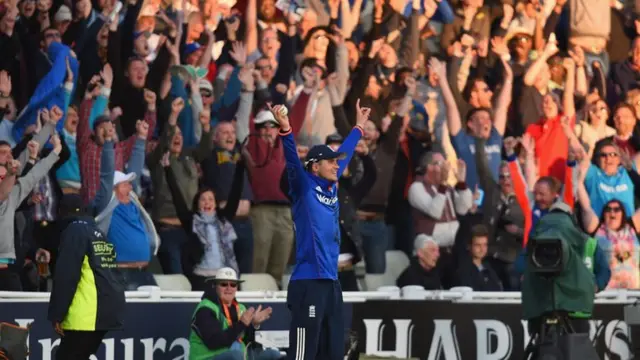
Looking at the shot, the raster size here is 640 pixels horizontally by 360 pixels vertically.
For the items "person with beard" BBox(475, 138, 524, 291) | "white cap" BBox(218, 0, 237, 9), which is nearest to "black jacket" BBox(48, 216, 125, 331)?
"white cap" BBox(218, 0, 237, 9)

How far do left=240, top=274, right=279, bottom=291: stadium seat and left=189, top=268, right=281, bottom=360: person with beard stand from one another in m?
1.35

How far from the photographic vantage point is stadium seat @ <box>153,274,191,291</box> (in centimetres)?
1376

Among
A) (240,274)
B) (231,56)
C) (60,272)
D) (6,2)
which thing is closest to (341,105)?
(231,56)

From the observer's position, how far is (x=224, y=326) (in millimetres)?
12719

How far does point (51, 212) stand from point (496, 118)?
6.18m

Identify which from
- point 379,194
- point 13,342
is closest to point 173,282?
point 379,194

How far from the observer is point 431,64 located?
17.2 m

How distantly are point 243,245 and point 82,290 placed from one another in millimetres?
3264

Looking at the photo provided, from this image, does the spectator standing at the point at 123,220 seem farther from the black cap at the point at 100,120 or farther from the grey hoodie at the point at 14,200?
the grey hoodie at the point at 14,200

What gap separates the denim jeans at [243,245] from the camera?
48.0 feet

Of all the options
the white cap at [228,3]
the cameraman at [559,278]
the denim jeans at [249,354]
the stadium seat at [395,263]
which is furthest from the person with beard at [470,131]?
the denim jeans at [249,354]

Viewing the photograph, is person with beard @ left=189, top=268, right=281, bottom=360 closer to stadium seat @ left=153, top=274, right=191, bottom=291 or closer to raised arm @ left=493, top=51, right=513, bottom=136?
stadium seat @ left=153, top=274, right=191, bottom=291

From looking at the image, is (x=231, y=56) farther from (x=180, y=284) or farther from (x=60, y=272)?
(x=60, y=272)

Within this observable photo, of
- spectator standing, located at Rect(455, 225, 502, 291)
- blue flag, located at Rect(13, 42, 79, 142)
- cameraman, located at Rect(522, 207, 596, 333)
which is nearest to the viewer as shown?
cameraman, located at Rect(522, 207, 596, 333)
